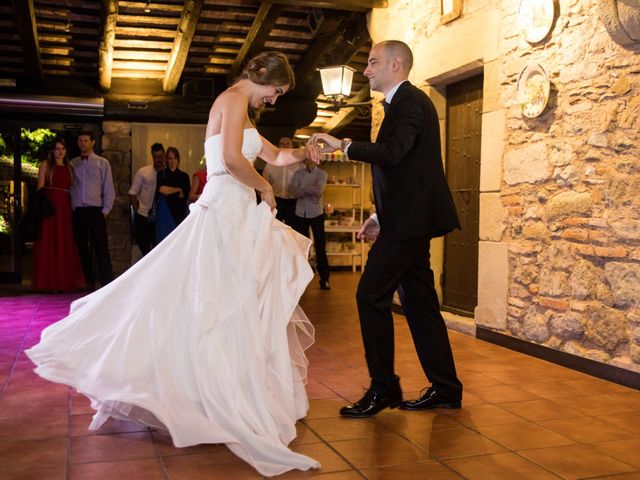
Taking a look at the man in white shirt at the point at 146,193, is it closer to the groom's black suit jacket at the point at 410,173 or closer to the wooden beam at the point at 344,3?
the wooden beam at the point at 344,3

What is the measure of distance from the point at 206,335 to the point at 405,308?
1082 millimetres

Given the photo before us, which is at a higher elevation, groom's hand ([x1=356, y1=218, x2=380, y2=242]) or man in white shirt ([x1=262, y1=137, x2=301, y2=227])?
man in white shirt ([x1=262, y1=137, x2=301, y2=227])

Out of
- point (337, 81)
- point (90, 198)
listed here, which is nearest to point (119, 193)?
point (90, 198)

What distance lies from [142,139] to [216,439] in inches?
318

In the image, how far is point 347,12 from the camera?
795 centimetres

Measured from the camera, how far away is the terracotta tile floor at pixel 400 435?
266 centimetres

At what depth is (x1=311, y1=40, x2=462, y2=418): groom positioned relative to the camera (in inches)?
130

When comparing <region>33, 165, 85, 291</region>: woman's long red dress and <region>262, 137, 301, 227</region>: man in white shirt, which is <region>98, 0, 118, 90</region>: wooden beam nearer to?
<region>33, 165, 85, 291</region>: woman's long red dress

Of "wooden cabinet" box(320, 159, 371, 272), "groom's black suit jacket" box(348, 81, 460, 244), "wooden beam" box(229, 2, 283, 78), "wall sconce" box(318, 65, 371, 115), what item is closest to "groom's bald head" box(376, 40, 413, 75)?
"groom's black suit jacket" box(348, 81, 460, 244)

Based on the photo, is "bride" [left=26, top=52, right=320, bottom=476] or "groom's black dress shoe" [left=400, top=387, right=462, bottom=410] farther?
"groom's black dress shoe" [left=400, top=387, right=462, bottom=410]

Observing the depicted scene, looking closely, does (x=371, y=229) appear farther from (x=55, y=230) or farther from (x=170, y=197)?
(x=55, y=230)

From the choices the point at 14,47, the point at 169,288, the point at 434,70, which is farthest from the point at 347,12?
the point at 169,288

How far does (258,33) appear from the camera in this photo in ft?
29.1

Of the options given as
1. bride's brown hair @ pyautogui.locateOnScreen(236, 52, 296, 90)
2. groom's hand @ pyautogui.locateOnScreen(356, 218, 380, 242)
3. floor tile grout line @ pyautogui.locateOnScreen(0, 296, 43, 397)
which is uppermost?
bride's brown hair @ pyautogui.locateOnScreen(236, 52, 296, 90)
